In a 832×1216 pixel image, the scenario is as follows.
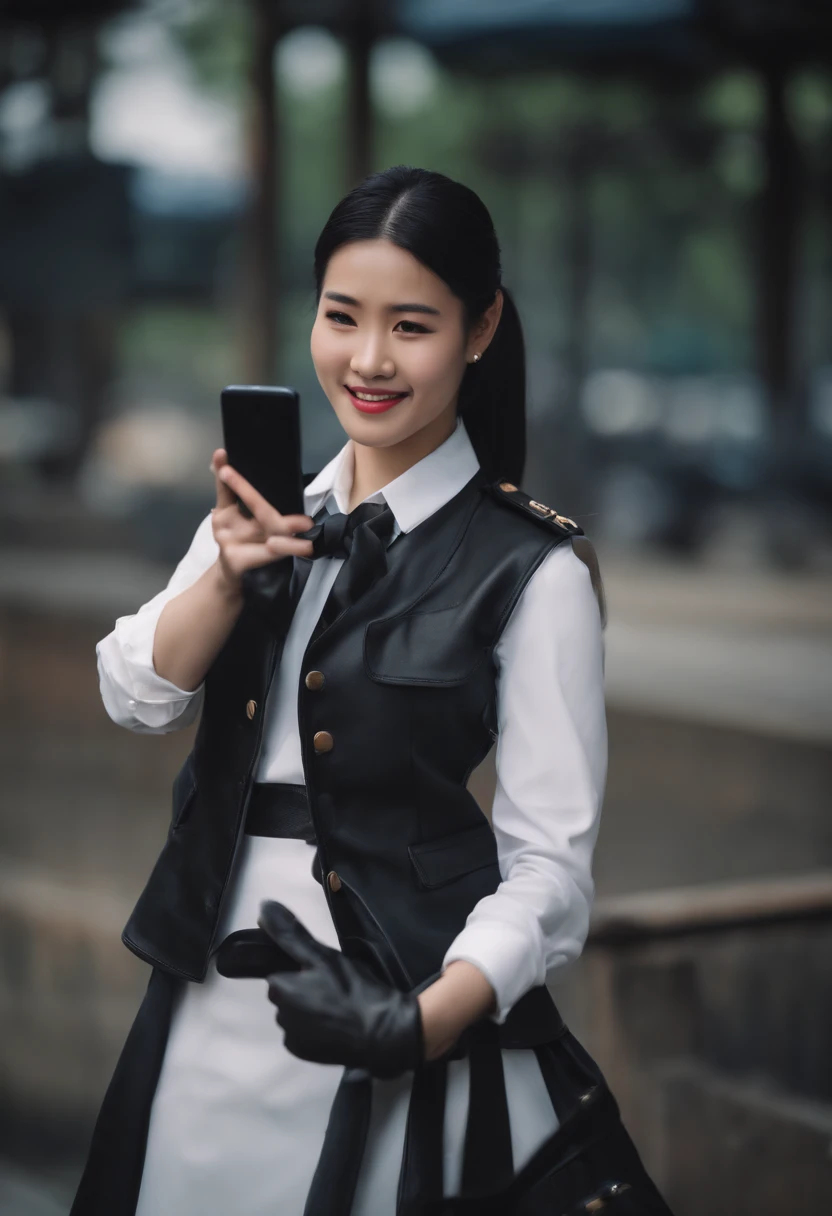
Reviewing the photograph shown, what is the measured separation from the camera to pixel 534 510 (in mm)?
1478

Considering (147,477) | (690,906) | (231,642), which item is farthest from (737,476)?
(231,642)

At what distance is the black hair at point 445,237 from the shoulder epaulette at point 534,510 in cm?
12

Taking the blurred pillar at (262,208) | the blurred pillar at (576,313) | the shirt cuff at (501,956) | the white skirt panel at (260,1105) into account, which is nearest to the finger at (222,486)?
the white skirt panel at (260,1105)

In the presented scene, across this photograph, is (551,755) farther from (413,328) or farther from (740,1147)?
(740,1147)

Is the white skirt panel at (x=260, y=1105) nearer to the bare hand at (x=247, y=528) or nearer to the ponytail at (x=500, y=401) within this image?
the bare hand at (x=247, y=528)

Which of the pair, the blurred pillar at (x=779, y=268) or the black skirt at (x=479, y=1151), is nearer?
the black skirt at (x=479, y=1151)

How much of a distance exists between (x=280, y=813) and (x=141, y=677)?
0.20m

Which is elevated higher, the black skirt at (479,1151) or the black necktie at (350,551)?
the black necktie at (350,551)

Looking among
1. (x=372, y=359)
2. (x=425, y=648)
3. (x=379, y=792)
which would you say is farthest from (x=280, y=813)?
(x=372, y=359)

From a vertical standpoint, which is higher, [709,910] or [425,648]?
[425,648]

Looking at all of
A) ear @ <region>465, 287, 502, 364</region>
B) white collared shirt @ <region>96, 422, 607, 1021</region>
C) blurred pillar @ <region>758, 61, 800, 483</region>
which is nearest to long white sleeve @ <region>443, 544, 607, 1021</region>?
white collared shirt @ <region>96, 422, 607, 1021</region>

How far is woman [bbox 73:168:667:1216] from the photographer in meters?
1.39

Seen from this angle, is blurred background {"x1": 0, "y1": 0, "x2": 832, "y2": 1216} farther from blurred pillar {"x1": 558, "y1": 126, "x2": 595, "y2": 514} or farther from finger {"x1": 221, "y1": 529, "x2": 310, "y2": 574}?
finger {"x1": 221, "y1": 529, "x2": 310, "y2": 574}

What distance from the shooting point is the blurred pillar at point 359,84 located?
9.47 meters
